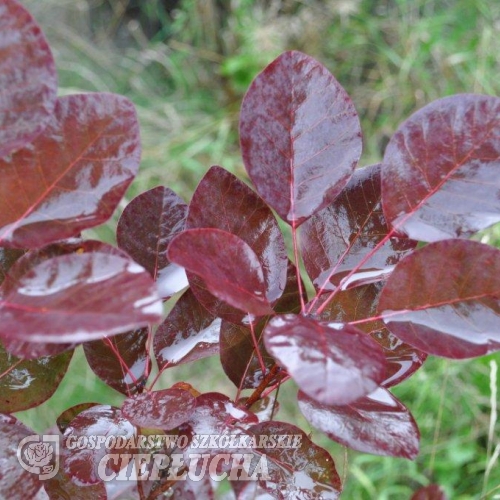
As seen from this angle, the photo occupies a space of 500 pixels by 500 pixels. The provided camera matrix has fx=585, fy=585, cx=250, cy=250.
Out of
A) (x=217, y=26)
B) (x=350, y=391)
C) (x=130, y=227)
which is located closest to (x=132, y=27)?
→ (x=217, y=26)

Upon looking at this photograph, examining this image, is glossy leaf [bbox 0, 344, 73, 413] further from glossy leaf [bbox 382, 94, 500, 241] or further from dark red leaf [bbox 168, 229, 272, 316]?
glossy leaf [bbox 382, 94, 500, 241]

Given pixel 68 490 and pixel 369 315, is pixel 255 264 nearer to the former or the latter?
pixel 369 315

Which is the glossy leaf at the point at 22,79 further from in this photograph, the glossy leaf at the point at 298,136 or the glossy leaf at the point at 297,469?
the glossy leaf at the point at 297,469

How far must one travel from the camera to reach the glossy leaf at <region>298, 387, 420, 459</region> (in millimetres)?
334

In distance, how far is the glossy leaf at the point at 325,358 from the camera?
269 millimetres

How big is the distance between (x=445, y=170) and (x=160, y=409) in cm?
23

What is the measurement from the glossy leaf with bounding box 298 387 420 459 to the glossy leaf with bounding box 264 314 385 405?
55mm

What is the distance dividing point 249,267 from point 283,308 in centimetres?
8

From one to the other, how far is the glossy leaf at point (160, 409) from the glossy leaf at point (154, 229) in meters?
0.08

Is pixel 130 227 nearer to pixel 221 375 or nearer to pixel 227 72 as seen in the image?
pixel 221 375

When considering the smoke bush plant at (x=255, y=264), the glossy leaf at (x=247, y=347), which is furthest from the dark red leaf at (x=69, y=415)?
the glossy leaf at (x=247, y=347)

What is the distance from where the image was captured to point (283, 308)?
418 millimetres

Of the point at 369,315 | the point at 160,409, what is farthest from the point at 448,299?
the point at 160,409

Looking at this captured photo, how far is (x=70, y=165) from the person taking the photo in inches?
13.0
